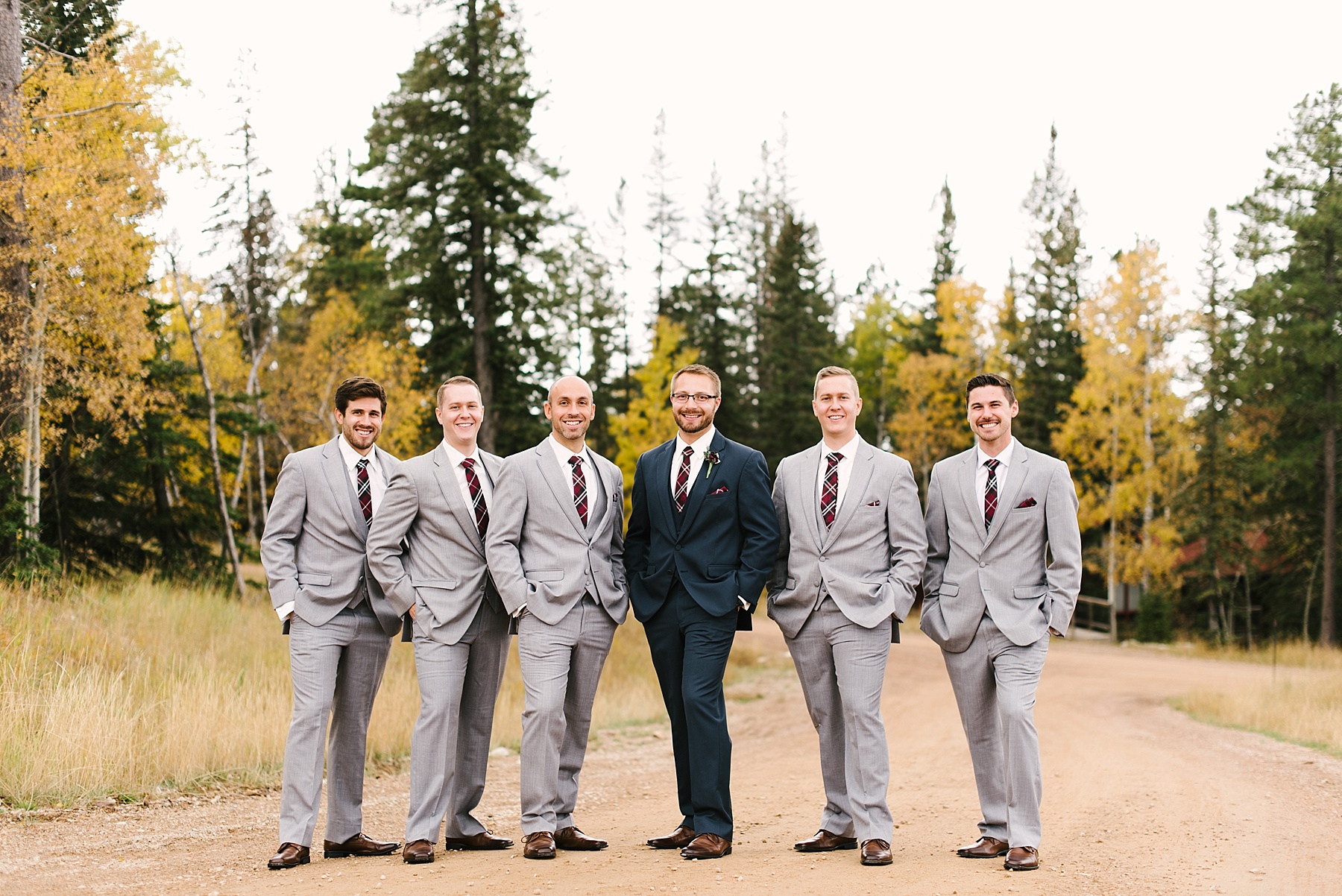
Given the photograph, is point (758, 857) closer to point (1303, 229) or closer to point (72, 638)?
point (72, 638)

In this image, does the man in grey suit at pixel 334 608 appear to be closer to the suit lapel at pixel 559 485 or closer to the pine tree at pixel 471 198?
the suit lapel at pixel 559 485

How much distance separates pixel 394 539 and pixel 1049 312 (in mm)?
40641

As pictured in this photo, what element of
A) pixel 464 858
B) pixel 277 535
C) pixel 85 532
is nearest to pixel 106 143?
pixel 85 532

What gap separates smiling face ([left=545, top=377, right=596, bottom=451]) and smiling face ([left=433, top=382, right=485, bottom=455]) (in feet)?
1.32

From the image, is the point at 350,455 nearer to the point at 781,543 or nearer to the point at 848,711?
the point at 781,543

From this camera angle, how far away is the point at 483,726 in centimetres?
604

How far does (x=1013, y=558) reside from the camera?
5.75 m

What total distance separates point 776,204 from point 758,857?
50360 millimetres

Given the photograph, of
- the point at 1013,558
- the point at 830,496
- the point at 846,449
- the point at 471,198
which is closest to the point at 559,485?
the point at 830,496

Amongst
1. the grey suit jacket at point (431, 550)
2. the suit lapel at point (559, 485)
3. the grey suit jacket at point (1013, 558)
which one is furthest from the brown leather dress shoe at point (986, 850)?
the grey suit jacket at point (431, 550)

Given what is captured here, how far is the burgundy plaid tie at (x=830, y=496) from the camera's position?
5910 millimetres

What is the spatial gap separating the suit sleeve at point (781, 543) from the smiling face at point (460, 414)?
166 centimetres

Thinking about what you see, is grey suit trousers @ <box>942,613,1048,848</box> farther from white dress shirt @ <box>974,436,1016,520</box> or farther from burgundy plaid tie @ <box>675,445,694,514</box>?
burgundy plaid tie @ <box>675,445,694,514</box>

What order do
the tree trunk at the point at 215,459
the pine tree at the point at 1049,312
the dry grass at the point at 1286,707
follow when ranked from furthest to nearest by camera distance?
the pine tree at the point at 1049,312, the tree trunk at the point at 215,459, the dry grass at the point at 1286,707
